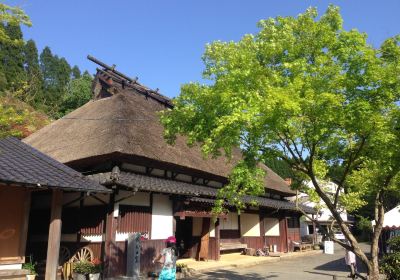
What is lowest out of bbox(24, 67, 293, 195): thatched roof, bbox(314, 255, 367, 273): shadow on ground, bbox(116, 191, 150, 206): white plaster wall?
bbox(314, 255, 367, 273): shadow on ground

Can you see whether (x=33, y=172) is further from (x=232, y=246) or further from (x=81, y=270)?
(x=232, y=246)

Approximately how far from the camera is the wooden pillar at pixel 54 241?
32.8 feet

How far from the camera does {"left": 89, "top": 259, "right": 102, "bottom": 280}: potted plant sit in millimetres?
11586

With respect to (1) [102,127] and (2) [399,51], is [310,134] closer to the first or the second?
(2) [399,51]

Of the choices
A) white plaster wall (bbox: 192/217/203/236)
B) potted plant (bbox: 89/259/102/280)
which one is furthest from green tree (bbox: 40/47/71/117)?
potted plant (bbox: 89/259/102/280)

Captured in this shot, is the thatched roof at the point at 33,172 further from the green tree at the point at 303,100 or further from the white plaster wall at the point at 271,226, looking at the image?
the white plaster wall at the point at 271,226

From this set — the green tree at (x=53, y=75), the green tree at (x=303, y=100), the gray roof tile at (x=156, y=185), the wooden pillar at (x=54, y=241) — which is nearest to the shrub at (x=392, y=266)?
the green tree at (x=303, y=100)

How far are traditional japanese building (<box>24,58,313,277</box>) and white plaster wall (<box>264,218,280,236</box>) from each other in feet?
9.42

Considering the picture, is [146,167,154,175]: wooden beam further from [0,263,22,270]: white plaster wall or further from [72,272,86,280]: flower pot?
[0,263,22,270]: white plaster wall

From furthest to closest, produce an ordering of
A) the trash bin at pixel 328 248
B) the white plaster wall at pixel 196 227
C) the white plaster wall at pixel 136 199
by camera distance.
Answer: the trash bin at pixel 328 248
the white plaster wall at pixel 196 227
the white plaster wall at pixel 136 199

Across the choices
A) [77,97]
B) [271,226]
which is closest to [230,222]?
[271,226]

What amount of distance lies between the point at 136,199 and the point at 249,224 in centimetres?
1122

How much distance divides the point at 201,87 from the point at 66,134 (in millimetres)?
10674

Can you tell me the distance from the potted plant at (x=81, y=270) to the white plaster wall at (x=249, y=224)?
1208cm
